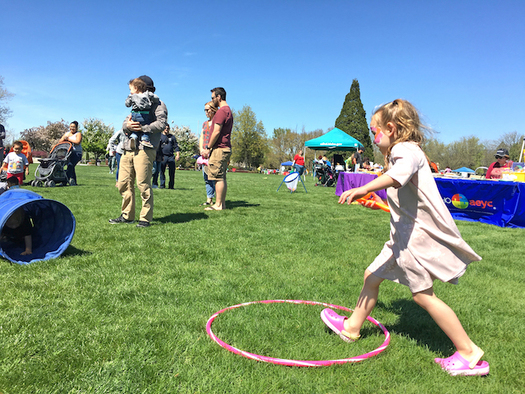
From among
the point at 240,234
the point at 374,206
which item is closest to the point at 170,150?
the point at 240,234

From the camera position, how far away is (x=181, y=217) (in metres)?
7.08

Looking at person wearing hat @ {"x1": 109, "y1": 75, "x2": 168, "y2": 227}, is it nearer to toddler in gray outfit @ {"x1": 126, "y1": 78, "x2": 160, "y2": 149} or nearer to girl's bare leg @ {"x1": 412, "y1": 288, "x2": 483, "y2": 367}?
toddler in gray outfit @ {"x1": 126, "y1": 78, "x2": 160, "y2": 149}

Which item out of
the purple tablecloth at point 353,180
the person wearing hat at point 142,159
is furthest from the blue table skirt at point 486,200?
the person wearing hat at point 142,159

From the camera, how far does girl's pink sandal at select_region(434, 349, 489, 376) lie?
85.7 inches

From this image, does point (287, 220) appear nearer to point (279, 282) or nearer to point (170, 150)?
point (279, 282)

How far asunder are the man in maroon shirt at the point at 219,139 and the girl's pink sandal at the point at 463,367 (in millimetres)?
6125

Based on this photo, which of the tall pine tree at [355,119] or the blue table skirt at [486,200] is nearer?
the blue table skirt at [486,200]

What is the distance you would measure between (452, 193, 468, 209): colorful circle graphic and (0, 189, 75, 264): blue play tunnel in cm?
905

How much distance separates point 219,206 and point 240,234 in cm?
257

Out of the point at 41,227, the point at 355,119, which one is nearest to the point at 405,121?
the point at 41,227

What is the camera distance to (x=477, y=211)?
9.24 meters

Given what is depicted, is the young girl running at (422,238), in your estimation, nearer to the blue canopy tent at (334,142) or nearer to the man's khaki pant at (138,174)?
the man's khaki pant at (138,174)

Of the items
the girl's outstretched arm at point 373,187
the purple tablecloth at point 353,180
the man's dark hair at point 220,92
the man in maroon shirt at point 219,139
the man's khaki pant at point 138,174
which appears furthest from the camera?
the purple tablecloth at point 353,180

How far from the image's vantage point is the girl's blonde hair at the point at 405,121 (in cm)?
236
